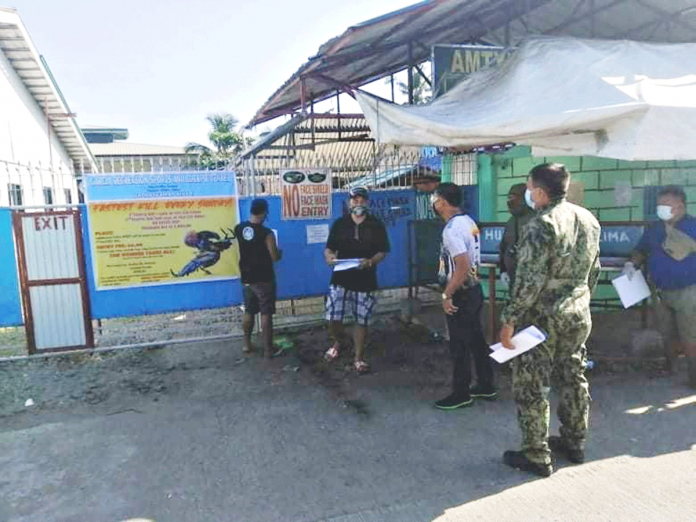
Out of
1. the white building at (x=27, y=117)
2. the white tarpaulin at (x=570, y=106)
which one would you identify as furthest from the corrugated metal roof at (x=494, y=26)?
the white building at (x=27, y=117)

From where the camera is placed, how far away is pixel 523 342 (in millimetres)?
3041

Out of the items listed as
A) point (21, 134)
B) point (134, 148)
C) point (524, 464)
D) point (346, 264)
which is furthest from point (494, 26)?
point (134, 148)

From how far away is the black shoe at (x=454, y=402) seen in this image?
415 cm

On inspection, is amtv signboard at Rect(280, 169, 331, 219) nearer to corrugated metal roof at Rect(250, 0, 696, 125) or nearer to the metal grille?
the metal grille

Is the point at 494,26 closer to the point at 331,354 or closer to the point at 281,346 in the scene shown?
the point at 331,354

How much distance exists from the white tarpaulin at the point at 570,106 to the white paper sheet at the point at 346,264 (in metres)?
Answer: 1.20

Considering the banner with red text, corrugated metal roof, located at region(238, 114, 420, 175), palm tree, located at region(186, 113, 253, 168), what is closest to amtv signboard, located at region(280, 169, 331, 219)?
corrugated metal roof, located at region(238, 114, 420, 175)

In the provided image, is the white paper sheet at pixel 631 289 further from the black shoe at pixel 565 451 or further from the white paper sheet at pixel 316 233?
the white paper sheet at pixel 316 233

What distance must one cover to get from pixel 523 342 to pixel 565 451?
87 centimetres

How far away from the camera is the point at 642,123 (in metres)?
3.47

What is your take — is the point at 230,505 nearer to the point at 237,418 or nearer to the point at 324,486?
the point at 324,486

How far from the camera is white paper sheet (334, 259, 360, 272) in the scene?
509 cm

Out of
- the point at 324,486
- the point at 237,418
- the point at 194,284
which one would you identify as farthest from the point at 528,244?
the point at 194,284

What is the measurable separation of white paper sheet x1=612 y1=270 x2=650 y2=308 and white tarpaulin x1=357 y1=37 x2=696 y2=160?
4.25ft
